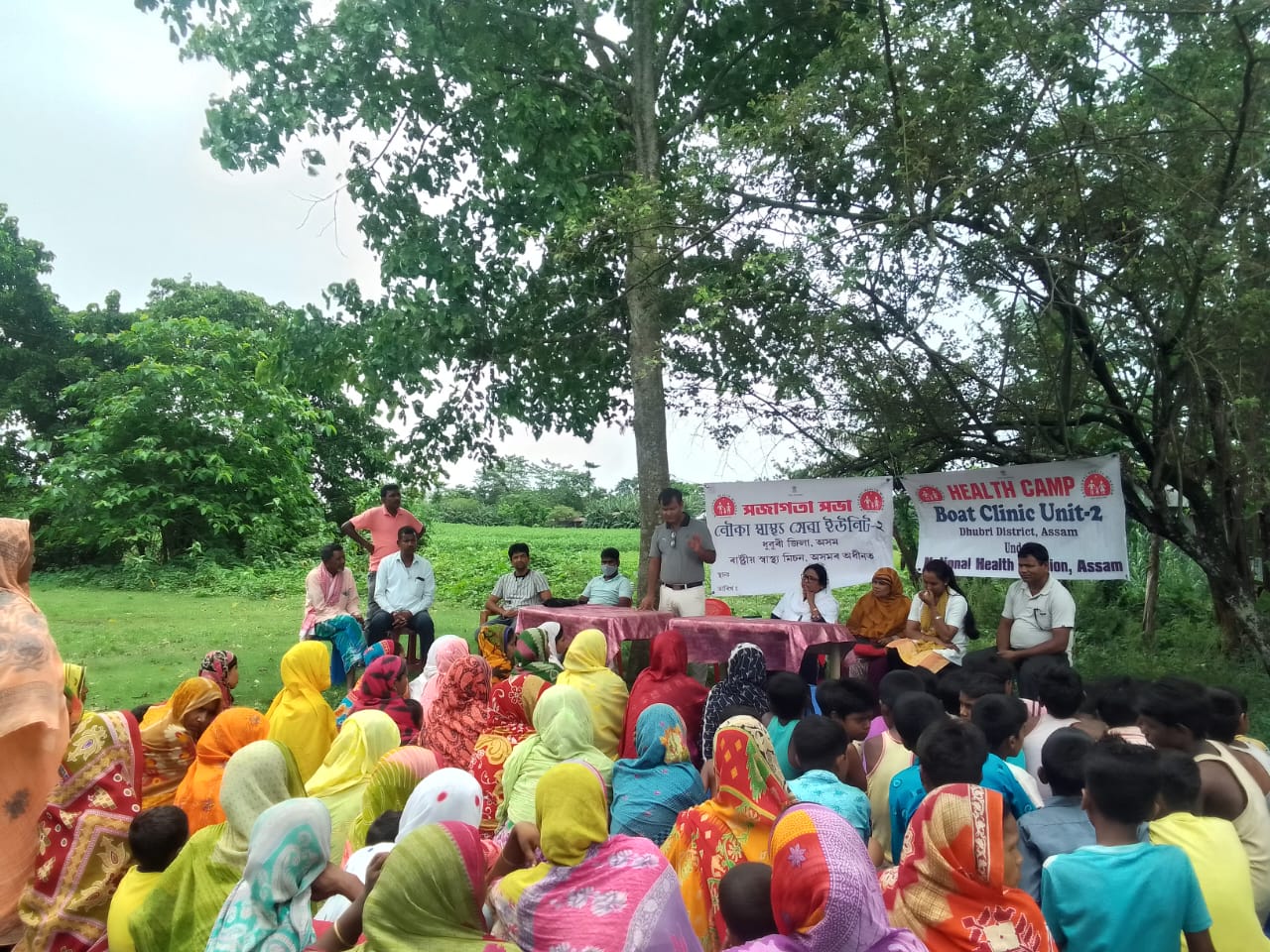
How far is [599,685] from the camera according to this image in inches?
222

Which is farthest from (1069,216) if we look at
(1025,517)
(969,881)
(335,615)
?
(335,615)

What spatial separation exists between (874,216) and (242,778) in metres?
6.01

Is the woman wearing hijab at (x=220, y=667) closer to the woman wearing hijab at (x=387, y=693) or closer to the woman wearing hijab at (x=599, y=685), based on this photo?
the woman wearing hijab at (x=387, y=693)

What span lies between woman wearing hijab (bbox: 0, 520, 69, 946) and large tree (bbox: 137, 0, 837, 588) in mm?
5385

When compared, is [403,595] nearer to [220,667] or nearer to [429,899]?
[220,667]

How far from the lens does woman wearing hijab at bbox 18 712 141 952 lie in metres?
3.28

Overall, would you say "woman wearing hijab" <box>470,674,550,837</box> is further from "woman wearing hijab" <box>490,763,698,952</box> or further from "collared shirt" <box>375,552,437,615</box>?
"collared shirt" <box>375,552,437,615</box>

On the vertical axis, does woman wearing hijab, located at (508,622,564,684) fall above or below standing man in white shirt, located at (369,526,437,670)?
below

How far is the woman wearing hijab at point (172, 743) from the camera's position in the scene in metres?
4.57

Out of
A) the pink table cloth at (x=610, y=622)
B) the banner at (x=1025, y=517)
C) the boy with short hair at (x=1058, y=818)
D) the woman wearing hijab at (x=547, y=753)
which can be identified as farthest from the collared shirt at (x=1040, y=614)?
the woman wearing hijab at (x=547, y=753)

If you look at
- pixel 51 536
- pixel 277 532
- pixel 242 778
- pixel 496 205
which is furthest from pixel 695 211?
pixel 51 536

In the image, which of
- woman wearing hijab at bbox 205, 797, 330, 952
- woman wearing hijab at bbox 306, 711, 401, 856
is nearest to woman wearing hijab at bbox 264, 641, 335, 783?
woman wearing hijab at bbox 306, 711, 401, 856

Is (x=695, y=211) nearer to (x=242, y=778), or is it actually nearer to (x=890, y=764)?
(x=890, y=764)

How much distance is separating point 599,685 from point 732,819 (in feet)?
8.01
